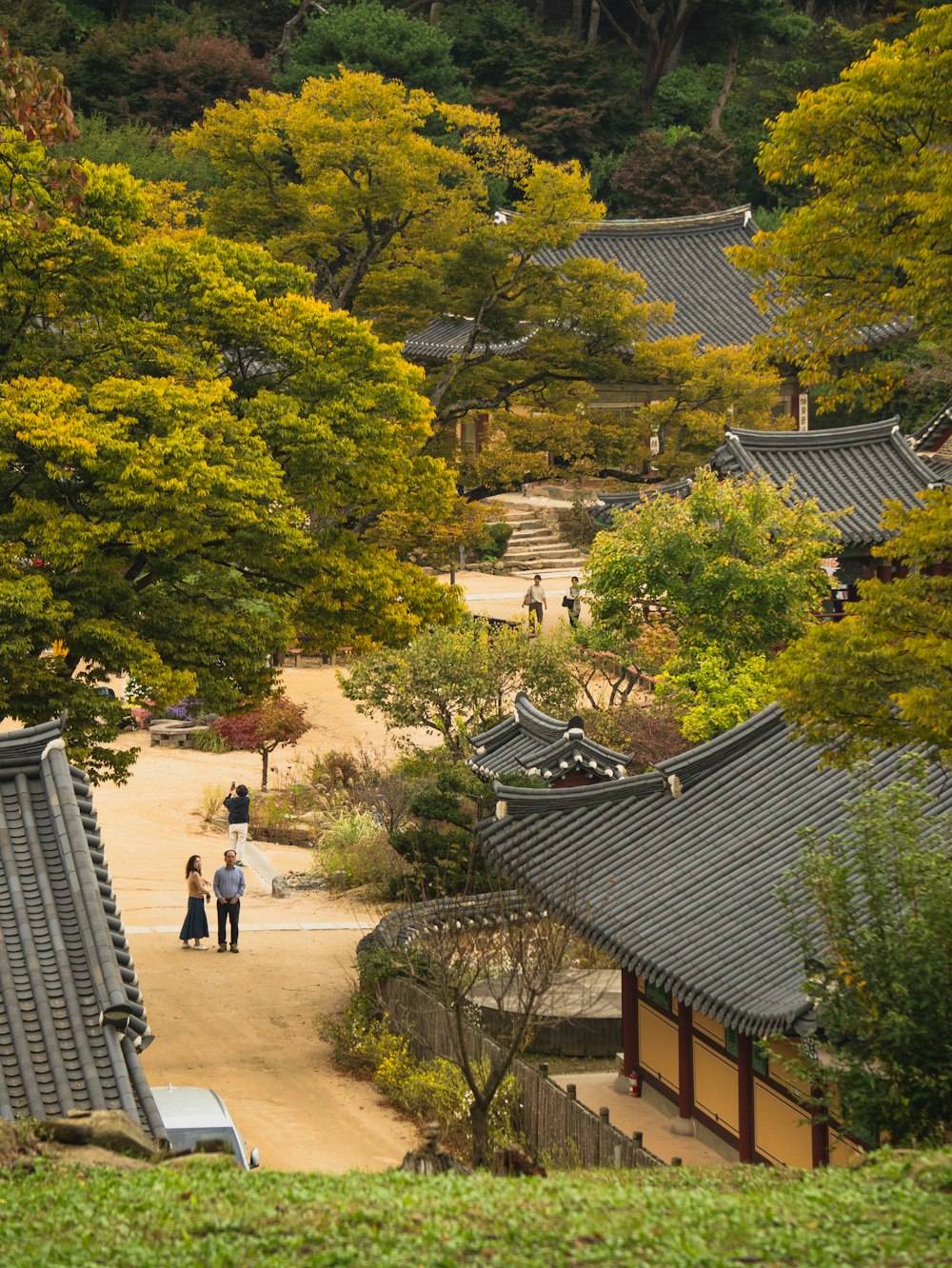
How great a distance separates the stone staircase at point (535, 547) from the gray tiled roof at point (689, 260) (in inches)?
297

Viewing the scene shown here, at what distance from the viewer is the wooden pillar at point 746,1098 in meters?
14.9

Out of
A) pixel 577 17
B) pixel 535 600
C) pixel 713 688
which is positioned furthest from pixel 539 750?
pixel 577 17

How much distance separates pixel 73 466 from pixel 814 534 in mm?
11655

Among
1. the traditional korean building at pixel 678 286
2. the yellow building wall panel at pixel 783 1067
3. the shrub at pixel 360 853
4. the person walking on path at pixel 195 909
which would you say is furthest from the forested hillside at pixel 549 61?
the yellow building wall panel at pixel 783 1067

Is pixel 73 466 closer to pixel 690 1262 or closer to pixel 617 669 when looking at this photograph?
pixel 690 1262

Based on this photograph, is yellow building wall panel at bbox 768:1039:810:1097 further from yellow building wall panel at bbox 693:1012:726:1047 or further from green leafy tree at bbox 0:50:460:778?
green leafy tree at bbox 0:50:460:778

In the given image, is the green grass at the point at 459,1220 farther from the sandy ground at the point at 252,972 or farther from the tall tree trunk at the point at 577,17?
the tall tree trunk at the point at 577,17

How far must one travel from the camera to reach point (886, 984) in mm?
11047

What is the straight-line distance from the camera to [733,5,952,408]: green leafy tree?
11148 mm

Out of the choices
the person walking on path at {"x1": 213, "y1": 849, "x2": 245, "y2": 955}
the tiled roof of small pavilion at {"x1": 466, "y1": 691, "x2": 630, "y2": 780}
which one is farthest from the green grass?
the person walking on path at {"x1": 213, "y1": 849, "x2": 245, "y2": 955}

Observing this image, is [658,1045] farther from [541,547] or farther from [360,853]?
[541,547]

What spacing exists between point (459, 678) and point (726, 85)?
43.4 metres

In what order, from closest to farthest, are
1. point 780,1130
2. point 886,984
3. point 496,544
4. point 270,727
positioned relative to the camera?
point 886,984, point 780,1130, point 270,727, point 496,544

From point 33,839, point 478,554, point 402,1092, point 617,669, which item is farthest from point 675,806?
point 478,554
